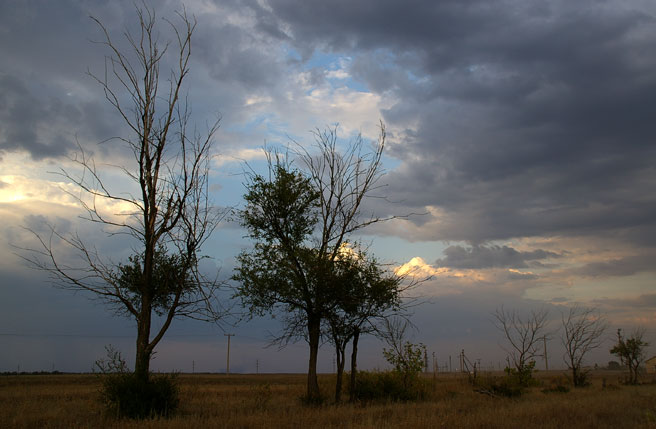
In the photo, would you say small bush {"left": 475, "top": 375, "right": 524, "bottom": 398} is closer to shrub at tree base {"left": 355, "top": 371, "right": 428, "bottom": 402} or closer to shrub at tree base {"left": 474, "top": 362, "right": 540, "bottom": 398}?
shrub at tree base {"left": 474, "top": 362, "right": 540, "bottom": 398}

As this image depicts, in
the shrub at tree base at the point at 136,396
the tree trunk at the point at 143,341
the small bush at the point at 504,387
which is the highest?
the tree trunk at the point at 143,341

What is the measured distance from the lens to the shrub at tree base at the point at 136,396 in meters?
15.3

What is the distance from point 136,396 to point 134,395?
9 cm

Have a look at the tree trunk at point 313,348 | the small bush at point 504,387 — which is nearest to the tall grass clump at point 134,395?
the tree trunk at point 313,348

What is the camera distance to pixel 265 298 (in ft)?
71.9

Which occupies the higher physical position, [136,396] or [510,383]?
[136,396]

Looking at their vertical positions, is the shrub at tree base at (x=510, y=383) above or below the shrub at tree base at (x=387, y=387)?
below

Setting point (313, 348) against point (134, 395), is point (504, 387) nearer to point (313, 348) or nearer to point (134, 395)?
point (313, 348)

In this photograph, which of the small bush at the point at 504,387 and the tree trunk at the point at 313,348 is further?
the small bush at the point at 504,387

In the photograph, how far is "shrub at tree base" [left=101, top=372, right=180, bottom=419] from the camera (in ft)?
50.1

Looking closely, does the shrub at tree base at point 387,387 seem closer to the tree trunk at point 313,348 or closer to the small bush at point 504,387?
the tree trunk at point 313,348

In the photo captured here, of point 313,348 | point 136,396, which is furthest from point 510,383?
point 136,396

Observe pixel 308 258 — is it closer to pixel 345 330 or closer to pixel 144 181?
pixel 345 330

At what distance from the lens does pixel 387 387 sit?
25469 mm
